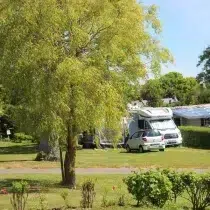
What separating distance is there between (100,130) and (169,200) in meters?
5.59

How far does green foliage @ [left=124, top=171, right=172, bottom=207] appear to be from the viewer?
10.4 m

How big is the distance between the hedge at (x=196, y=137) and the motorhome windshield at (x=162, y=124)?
8.56ft

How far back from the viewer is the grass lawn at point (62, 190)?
11.3 m

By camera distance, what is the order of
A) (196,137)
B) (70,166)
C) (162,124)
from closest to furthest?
(70,166) → (162,124) → (196,137)

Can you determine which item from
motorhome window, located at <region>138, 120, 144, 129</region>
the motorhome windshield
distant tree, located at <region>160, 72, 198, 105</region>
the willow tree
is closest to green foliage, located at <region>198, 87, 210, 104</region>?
distant tree, located at <region>160, 72, 198, 105</region>

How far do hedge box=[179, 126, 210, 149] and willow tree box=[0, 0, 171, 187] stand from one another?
78.6ft

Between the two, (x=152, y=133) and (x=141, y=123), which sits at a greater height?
(x=141, y=123)

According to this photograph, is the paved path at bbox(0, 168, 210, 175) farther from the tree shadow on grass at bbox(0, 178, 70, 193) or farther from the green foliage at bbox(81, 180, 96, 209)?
the green foliage at bbox(81, 180, 96, 209)

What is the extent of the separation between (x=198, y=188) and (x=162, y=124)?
90.2 ft

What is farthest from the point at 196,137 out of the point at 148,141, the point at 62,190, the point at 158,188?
the point at 158,188

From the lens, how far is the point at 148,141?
33.4m

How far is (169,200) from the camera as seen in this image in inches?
427

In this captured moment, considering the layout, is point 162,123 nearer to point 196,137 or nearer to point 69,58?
point 196,137

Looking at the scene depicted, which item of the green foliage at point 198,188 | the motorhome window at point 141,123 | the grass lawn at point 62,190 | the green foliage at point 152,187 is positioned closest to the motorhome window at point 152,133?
the motorhome window at point 141,123
